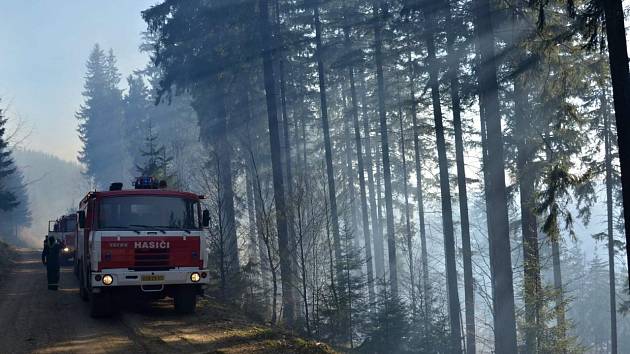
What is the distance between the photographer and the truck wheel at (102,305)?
47.6ft

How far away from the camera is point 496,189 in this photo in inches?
687

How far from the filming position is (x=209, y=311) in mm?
16281

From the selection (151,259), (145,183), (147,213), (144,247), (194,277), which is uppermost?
(145,183)

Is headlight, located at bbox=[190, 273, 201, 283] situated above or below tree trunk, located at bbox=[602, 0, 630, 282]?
below

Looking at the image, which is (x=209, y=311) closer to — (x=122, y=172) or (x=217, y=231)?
(x=217, y=231)

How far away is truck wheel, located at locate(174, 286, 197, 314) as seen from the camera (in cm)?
1515

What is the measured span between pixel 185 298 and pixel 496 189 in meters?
8.86

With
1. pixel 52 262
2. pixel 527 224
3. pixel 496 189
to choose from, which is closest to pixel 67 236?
pixel 52 262

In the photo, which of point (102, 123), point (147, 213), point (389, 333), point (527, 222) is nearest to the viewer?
point (147, 213)

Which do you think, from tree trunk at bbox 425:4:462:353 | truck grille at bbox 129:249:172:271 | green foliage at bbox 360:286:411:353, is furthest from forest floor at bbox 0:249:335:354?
tree trunk at bbox 425:4:462:353

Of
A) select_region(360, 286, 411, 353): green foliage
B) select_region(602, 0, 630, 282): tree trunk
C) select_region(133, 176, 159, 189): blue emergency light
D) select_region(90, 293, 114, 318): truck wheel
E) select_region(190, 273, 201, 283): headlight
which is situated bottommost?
select_region(360, 286, 411, 353): green foliage

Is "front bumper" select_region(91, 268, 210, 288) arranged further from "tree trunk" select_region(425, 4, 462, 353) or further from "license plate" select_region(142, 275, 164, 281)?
"tree trunk" select_region(425, 4, 462, 353)

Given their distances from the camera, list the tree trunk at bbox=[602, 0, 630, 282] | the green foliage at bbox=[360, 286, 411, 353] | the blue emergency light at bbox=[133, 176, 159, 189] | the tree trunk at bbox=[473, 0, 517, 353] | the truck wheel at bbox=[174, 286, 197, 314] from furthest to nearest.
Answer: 1. the green foliage at bbox=[360, 286, 411, 353]
2. the tree trunk at bbox=[473, 0, 517, 353]
3. the blue emergency light at bbox=[133, 176, 159, 189]
4. the truck wheel at bbox=[174, 286, 197, 314]
5. the tree trunk at bbox=[602, 0, 630, 282]

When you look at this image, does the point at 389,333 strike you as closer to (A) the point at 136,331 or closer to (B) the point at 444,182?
(B) the point at 444,182
